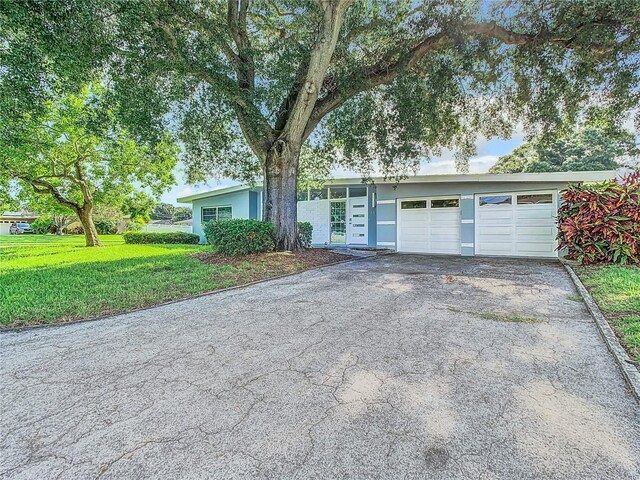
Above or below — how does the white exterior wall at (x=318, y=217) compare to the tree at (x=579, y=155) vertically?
below

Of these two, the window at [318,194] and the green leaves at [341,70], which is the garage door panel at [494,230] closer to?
the green leaves at [341,70]

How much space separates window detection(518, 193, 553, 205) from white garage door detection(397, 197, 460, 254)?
184cm

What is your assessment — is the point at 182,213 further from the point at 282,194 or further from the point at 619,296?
the point at 619,296

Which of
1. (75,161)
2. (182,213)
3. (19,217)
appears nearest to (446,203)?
(75,161)

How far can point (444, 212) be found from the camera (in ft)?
36.8

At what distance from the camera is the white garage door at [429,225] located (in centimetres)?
1109

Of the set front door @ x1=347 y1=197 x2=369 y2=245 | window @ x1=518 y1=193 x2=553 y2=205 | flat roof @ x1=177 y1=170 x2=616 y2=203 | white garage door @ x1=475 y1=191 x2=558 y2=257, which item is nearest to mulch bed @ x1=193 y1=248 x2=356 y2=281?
front door @ x1=347 y1=197 x2=369 y2=245

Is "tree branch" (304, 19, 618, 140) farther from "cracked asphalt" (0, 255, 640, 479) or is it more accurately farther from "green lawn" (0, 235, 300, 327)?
"cracked asphalt" (0, 255, 640, 479)

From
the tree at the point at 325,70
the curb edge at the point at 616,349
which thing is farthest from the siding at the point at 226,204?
the curb edge at the point at 616,349

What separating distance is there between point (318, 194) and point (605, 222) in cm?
942

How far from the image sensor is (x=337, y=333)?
11.3 feet

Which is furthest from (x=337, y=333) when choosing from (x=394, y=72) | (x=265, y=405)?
(x=394, y=72)

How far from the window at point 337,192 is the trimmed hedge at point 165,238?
28.4ft

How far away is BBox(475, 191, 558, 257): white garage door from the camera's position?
31.7 feet
